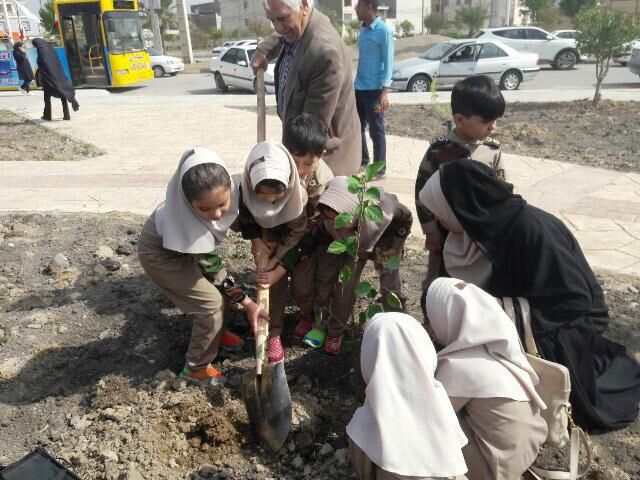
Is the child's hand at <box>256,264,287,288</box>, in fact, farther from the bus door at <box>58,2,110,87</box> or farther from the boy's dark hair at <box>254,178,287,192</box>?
the bus door at <box>58,2,110,87</box>

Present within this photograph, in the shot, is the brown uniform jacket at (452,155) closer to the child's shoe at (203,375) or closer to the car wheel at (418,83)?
the child's shoe at (203,375)

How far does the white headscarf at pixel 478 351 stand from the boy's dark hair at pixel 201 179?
1014 millimetres

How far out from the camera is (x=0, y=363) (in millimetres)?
2938

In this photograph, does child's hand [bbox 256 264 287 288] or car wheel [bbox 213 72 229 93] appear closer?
child's hand [bbox 256 264 287 288]

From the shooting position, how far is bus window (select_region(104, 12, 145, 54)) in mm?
15766

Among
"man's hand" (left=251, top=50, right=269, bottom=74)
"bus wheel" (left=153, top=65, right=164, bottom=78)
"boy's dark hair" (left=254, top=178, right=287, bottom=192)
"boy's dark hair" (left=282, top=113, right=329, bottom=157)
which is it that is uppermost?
"man's hand" (left=251, top=50, right=269, bottom=74)

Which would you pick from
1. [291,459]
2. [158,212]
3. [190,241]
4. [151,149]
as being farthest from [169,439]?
[151,149]

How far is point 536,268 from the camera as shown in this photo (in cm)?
213

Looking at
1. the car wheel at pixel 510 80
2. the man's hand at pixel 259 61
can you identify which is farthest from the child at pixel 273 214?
the car wheel at pixel 510 80

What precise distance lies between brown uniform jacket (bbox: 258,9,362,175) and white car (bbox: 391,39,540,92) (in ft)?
36.5

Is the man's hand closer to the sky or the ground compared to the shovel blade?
closer to the sky

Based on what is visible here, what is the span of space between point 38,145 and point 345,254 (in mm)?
7020

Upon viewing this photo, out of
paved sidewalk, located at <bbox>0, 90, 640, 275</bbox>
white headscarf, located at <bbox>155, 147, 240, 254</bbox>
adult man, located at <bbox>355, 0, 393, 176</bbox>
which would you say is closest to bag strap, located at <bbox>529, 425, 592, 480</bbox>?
white headscarf, located at <bbox>155, 147, 240, 254</bbox>

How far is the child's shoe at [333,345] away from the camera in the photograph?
2928mm
